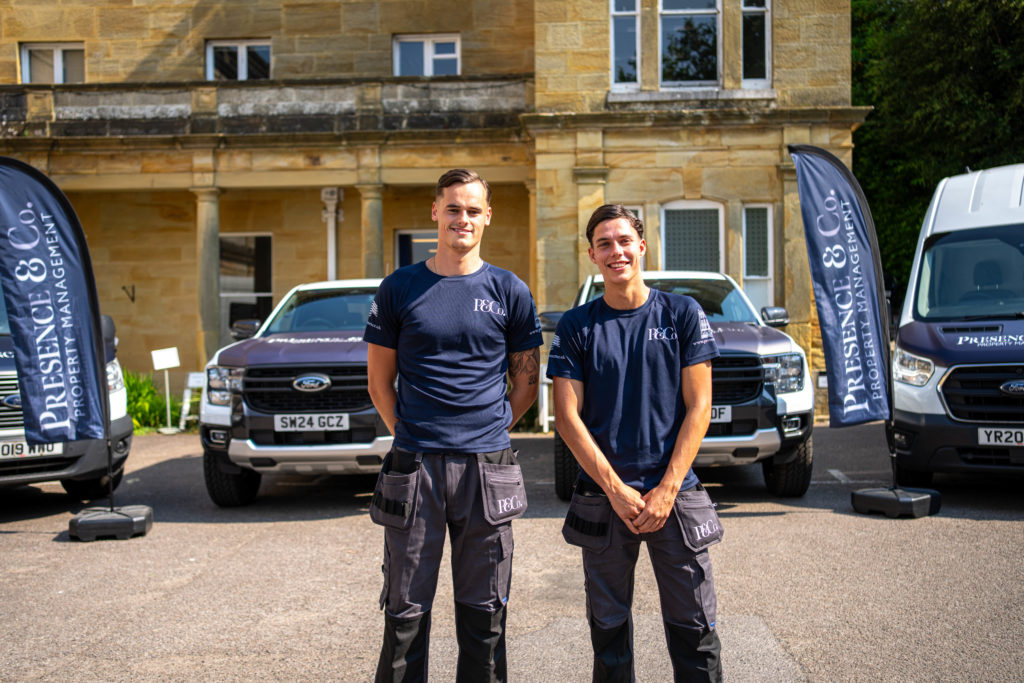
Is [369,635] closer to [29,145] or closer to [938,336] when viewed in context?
[938,336]

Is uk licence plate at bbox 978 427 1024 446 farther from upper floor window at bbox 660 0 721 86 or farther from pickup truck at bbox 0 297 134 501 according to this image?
upper floor window at bbox 660 0 721 86

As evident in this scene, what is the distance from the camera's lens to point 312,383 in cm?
692

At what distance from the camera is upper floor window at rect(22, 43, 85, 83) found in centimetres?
1883

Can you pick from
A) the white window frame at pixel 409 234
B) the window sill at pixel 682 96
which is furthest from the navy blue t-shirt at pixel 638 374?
the white window frame at pixel 409 234

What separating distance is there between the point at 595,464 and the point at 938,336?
5386mm

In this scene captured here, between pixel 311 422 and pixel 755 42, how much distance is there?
10511 millimetres

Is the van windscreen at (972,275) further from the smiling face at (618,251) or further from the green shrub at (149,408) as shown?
the green shrub at (149,408)

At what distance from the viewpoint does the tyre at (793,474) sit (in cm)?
738

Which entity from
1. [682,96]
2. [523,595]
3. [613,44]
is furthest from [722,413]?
[613,44]

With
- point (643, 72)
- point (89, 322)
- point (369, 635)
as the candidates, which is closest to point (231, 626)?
point (369, 635)

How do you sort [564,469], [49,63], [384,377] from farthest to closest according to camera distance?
[49,63] < [564,469] < [384,377]

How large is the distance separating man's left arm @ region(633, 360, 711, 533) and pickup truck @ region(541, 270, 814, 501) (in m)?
3.78

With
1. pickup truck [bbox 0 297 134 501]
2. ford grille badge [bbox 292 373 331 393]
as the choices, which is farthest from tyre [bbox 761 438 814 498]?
pickup truck [bbox 0 297 134 501]

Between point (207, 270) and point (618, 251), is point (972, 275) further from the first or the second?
point (207, 270)
